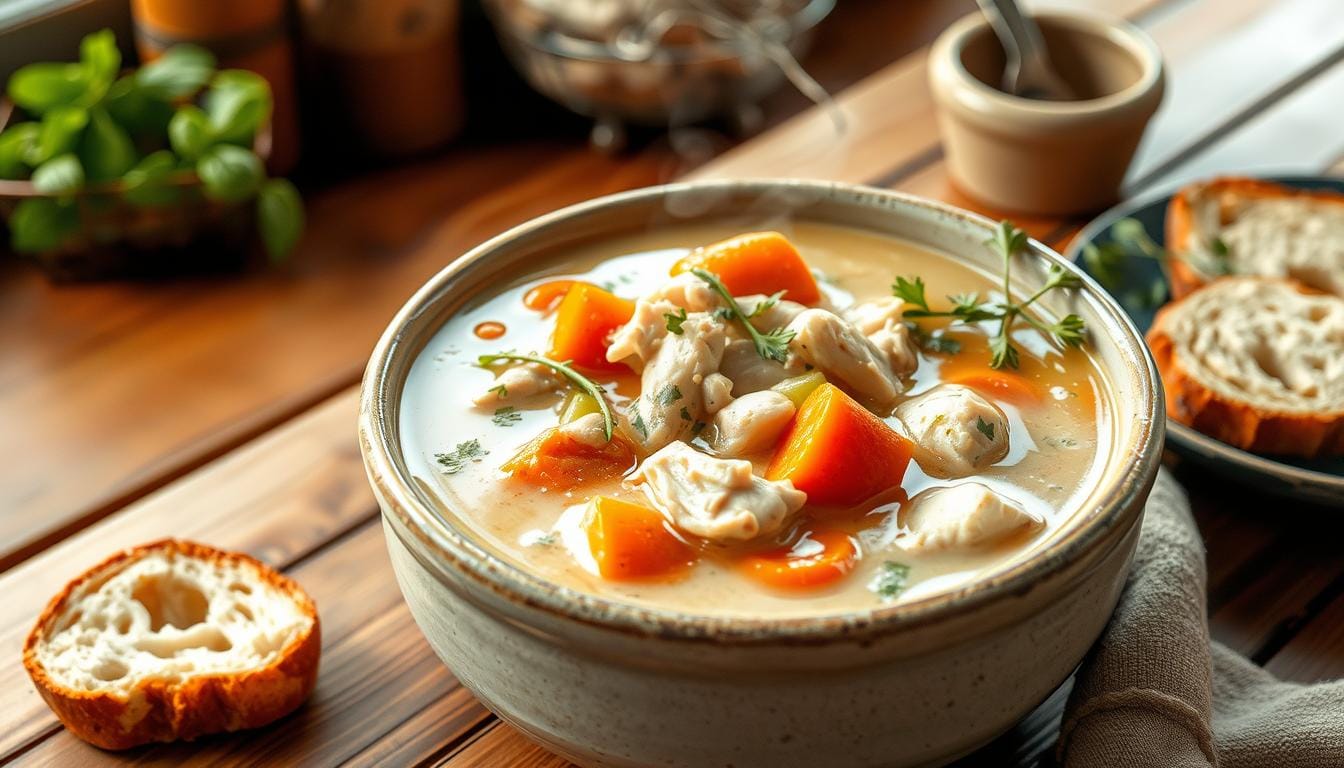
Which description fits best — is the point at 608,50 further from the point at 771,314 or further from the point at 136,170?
the point at 771,314

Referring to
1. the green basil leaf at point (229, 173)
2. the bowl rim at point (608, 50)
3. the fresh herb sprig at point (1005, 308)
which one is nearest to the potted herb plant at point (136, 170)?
the green basil leaf at point (229, 173)

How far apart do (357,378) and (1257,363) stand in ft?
4.33

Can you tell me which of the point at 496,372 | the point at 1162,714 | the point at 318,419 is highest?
the point at 496,372

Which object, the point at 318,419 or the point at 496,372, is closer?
the point at 496,372

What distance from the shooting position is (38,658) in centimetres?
142

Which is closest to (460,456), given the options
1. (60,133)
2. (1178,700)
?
(1178,700)

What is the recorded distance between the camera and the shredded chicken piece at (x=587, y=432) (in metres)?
1.32

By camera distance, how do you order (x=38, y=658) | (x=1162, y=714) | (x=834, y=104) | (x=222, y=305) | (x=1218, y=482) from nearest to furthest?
1. (x=1162, y=714)
2. (x=38, y=658)
3. (x=1218, y=482)
4. (x=222, y=305)
5. (x=834, y=104)

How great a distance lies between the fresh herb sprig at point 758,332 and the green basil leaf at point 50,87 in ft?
4.81

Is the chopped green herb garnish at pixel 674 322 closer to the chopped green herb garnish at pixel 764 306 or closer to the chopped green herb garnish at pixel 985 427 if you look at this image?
the chopped green herb garnish at pixel 764 306

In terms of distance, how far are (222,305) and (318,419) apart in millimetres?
653

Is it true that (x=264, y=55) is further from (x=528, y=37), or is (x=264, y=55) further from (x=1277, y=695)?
(x=1277, y=695)

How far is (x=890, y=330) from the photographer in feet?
4.82

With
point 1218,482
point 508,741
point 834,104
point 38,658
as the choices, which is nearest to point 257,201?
point 834,104
